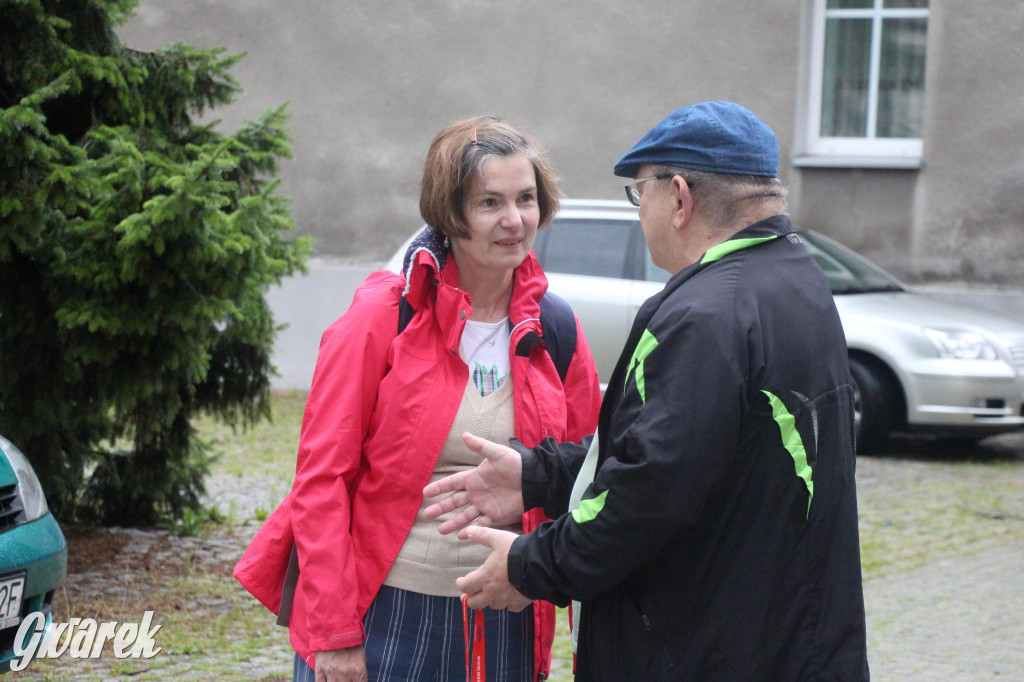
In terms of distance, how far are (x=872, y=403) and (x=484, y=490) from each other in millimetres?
6848

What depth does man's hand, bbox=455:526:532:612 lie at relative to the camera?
2.11 metres

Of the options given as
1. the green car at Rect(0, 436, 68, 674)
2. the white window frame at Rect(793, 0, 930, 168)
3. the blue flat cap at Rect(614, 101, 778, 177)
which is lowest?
A: the green car at Rect(0, 436, 68, 674)

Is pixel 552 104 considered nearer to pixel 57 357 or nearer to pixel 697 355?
pixel 57 357

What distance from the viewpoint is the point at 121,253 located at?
4.60 metres

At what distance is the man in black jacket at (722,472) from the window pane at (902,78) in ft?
34.3

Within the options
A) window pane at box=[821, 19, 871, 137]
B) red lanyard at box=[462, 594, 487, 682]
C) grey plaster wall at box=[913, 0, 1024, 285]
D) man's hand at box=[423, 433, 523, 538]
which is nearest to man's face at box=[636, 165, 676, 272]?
man's hand at box=[423, 433, 523, 538]

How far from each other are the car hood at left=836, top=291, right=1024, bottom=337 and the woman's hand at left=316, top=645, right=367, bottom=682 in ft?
22.5

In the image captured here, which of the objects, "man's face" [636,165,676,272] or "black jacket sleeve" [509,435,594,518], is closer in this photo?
"man's face" [636,165,676,272]

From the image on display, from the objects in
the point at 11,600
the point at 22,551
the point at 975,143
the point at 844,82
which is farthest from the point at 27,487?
the point at 844,82

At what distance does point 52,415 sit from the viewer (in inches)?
203

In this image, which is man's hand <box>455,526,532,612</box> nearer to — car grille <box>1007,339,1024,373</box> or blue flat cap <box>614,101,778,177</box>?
blue flat cap <box>614,101,778,177</box>

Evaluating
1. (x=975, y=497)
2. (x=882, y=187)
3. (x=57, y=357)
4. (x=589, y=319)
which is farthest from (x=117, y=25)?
(x=882, y=187)

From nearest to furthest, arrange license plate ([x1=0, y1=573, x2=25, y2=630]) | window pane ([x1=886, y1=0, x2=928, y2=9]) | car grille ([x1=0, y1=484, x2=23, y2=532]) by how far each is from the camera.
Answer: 1. license plate ([x1=0, y1=573, x2=25, y2=630])
2. car grille ([x1=0, y1=484, x2=23, y2=532])
3. window pane ([x1=886, y1=0, x2=928, y2=9])

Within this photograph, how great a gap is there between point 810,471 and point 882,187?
9987 millimetres
